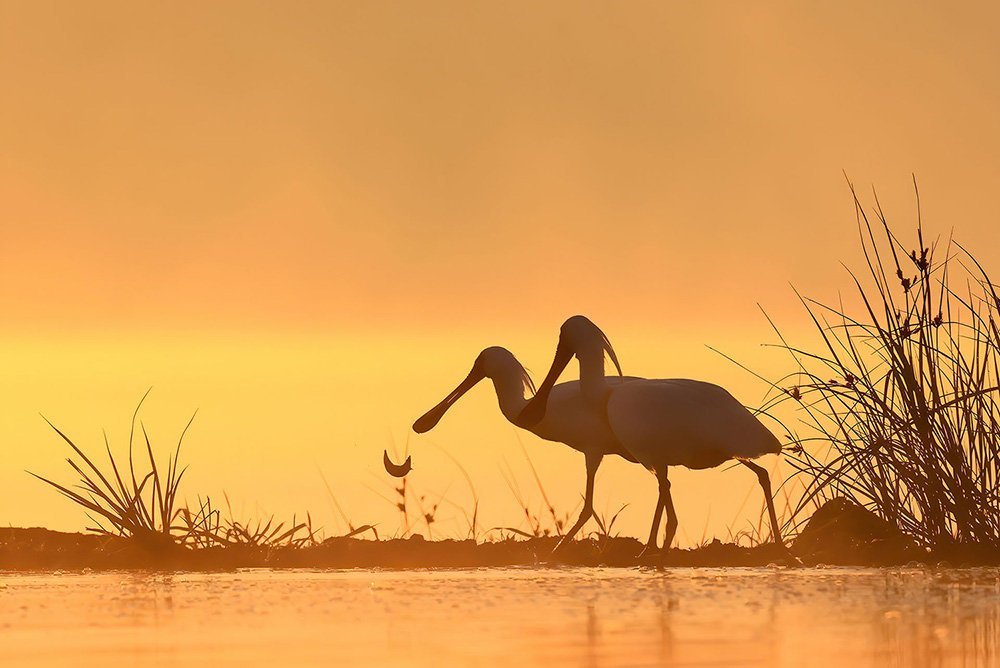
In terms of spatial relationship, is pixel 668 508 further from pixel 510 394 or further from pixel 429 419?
pixel 429 419

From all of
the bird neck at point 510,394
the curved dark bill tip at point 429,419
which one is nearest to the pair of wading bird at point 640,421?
the bird neck at point 510,394

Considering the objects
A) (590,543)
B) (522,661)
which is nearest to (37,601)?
(522,661)

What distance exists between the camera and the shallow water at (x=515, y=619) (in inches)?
215

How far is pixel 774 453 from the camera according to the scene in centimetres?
1184

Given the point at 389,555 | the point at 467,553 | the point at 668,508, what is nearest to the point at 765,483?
the point at 668,508

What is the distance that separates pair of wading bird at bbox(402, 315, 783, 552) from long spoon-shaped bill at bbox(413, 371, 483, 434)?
174cm

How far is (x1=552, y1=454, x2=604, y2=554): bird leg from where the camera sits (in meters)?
12.3

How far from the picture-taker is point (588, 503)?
12844 mm

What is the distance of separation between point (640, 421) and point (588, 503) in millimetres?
1379

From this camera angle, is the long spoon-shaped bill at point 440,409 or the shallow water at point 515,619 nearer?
the shallow water at point 515,619

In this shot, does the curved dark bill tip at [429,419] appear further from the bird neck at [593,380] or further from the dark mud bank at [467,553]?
the dark mud bank at [467,553]

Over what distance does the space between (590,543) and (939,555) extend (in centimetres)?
291

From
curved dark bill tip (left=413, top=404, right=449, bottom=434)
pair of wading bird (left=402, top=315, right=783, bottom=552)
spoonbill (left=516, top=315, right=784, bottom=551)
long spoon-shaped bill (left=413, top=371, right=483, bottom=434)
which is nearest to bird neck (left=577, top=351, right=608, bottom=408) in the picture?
pair of wading bird (left=402, top=315, right=783, bottom=552)

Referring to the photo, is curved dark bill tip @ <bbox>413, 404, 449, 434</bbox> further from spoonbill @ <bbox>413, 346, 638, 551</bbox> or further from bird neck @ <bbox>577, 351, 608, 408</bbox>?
bird neck @ <bbox>577, 351, 608, 408</bbox>
